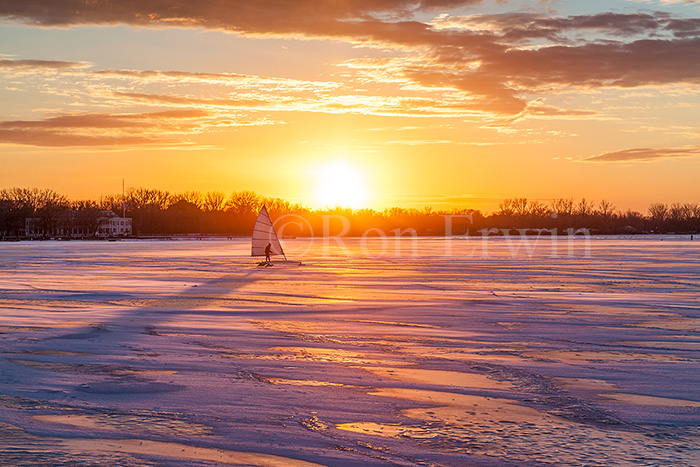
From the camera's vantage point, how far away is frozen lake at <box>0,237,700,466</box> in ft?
17.8

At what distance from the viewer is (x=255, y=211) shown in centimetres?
17150

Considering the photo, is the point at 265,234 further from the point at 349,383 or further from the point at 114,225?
the point at 114,225

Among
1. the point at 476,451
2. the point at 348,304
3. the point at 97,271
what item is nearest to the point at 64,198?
the point at 97,271

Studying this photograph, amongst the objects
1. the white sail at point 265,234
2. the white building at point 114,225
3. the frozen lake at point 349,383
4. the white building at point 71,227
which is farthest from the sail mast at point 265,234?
the white building at point 114,225

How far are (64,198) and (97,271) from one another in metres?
150

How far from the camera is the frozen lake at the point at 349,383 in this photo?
542 centimetres

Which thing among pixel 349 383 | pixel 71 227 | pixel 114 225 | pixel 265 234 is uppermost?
pixel 114 225

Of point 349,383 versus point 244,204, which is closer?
point 349,383

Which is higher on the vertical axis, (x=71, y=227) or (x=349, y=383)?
(x=71, y=227)

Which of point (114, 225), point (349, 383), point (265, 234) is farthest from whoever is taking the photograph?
point (114, 225)

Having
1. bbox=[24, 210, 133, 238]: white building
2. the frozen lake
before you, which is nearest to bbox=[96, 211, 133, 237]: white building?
bbox=[24, 210, 133, 238]: white building

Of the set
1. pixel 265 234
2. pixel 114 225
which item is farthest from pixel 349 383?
pixel 114 225

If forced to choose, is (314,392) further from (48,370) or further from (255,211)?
(255,211)

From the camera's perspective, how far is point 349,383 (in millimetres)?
7625
